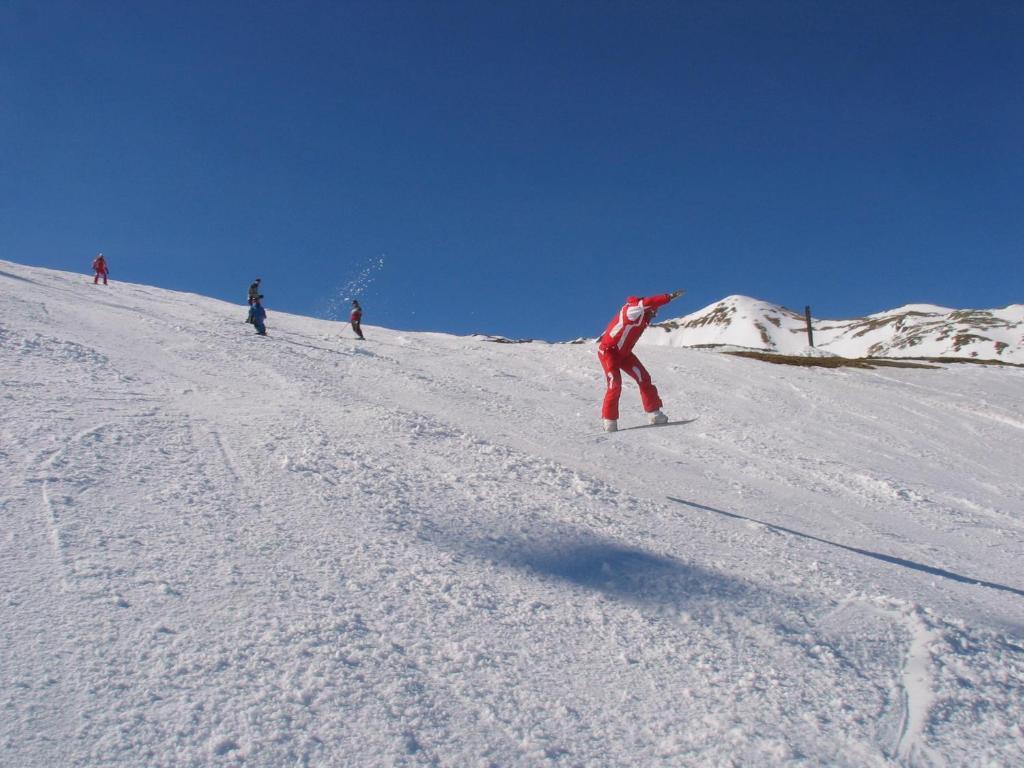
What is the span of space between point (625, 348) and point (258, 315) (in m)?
14.9

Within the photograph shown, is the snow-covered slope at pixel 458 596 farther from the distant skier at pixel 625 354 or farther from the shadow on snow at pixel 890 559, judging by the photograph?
the distant skier at pixel 625 354

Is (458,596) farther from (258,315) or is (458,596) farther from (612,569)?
(258,315)

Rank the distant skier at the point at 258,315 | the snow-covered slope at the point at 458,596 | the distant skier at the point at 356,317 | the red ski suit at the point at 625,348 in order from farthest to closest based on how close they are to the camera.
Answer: the distant skier at the point at 356,317 → the distant skier at the point at 258,315 → the red ski suit at the point at 625,348 → the snow-covered slope at the point at 458,596

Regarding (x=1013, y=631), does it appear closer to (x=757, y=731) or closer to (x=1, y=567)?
(x=757, y=731)

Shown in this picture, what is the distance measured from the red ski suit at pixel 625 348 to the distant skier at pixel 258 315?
532 inches

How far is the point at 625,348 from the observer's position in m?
10.2

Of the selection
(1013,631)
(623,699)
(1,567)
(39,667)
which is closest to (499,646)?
(623,699)

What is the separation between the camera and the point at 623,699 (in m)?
3.34

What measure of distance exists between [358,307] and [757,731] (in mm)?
25272

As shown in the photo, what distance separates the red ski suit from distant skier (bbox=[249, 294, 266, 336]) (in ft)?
44.4

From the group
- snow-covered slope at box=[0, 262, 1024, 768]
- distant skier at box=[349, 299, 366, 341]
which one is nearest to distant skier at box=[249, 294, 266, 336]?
distant skier at box=[349, 299, 366, 341]

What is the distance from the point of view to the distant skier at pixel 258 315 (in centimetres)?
2050

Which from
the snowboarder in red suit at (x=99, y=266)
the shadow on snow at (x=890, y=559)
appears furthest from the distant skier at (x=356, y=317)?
the shadow on snow at (x=890, y=559)

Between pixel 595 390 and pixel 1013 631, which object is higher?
pixel 595 390
